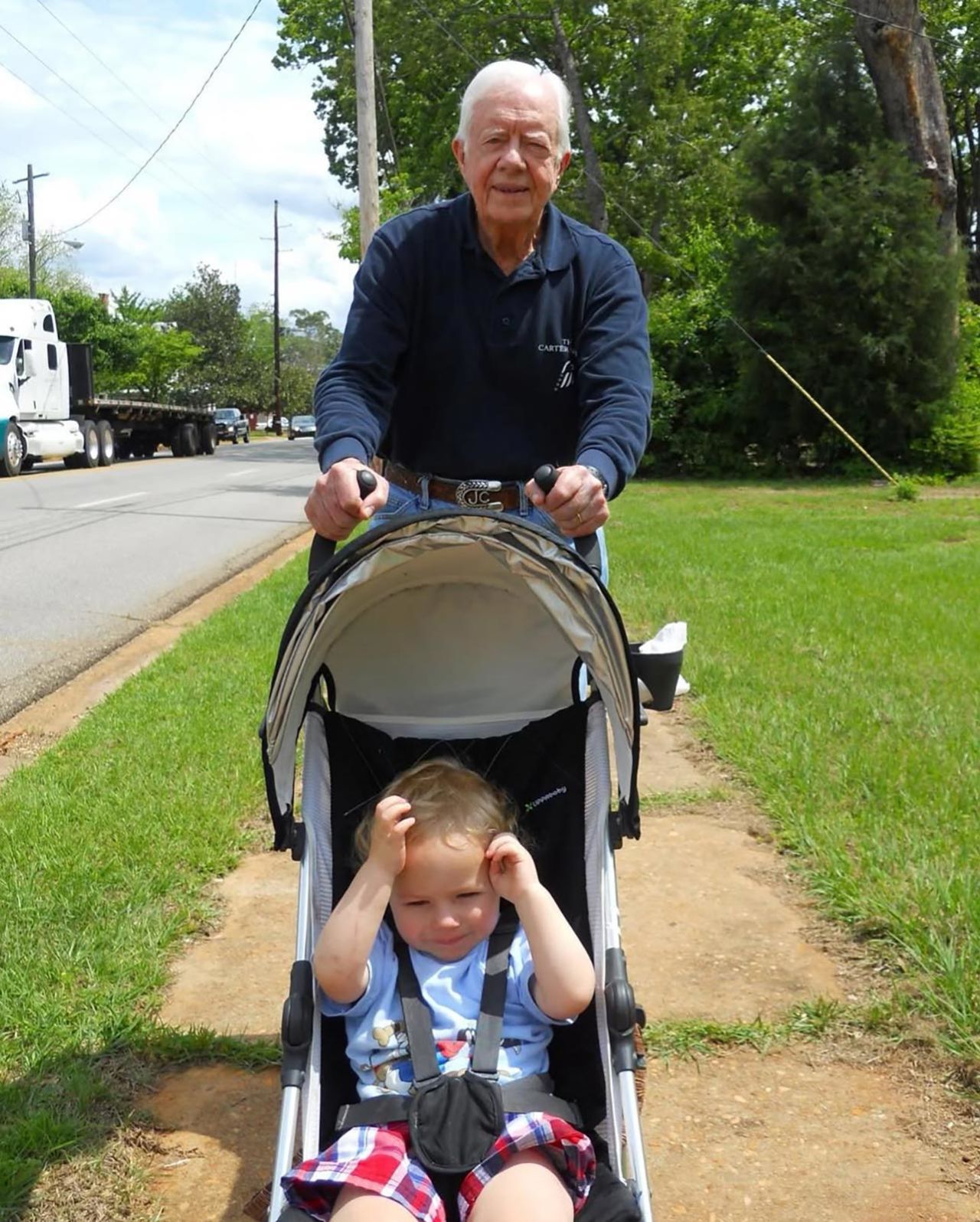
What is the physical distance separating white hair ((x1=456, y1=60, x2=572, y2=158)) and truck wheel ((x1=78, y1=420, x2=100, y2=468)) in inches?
1092

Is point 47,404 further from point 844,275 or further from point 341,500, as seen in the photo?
point 341,500

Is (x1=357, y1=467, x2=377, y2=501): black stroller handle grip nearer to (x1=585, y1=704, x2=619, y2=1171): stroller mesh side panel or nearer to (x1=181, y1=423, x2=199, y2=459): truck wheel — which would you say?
(x1=585, y1=704, x2=619, y2=1171): stroller mesh side panel

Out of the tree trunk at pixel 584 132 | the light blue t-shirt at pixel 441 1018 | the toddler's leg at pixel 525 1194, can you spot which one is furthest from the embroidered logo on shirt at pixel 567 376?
the tree trunk at pixel 584 132

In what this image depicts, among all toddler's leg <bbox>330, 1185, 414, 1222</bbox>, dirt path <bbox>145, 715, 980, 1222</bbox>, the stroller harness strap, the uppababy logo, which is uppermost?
the uppababy logo

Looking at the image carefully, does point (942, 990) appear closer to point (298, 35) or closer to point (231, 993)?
point (231, 993)

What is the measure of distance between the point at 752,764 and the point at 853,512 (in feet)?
39.1

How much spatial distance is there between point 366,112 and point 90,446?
14.5m

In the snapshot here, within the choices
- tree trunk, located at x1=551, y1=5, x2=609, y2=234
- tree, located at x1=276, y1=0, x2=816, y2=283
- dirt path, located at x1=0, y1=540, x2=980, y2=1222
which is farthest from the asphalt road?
tree trunk, located at x1=551, y1=5, x2=609, y2=234

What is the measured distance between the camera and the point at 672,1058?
3152mm

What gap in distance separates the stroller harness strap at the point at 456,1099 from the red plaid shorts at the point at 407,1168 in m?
0.02

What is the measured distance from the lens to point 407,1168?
7.04 feet

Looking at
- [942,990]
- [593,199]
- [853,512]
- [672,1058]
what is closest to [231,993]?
[672,1058]

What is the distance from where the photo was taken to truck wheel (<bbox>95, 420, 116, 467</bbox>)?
30.7 m

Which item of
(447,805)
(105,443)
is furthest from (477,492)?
(105,443)
